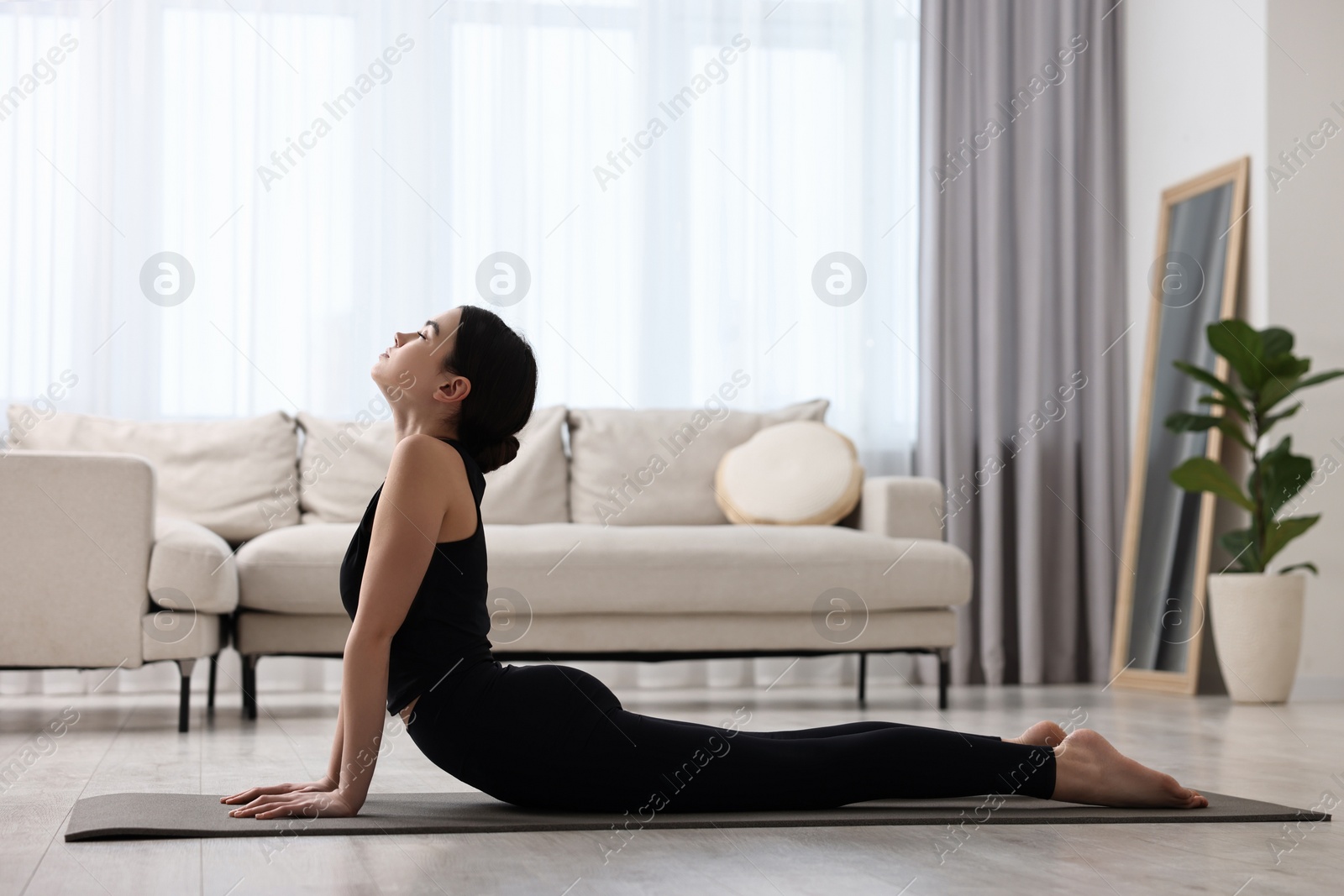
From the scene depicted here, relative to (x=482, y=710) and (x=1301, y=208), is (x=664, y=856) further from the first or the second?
(x=1301, y=208)

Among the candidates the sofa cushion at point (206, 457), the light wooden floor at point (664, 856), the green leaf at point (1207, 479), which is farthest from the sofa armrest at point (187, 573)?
the green leaf at point (1207, 479)

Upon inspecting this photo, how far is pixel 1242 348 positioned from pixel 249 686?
2865mm

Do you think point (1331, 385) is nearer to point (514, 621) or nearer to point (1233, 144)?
point (1233, 144)

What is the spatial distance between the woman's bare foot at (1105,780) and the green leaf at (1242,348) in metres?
2.37

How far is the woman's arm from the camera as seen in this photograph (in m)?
1.51

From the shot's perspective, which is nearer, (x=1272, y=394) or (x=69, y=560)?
(x=69, y=560)

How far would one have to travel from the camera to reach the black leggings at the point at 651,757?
1563 millimetres

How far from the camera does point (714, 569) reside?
3324 mm

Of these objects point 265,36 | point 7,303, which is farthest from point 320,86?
point 7,303

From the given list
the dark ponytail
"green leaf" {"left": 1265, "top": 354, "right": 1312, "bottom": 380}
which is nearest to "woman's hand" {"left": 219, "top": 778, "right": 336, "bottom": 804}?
the dark ponytail

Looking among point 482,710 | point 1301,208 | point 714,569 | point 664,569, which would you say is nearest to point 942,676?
point 714,569

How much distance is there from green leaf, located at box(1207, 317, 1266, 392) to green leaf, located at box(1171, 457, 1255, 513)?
251 millimetres

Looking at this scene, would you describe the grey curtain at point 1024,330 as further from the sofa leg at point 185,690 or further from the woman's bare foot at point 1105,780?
the woman's bare foot at point 1105,780

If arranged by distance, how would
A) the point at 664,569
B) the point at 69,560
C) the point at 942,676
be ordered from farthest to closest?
the point at 942,676 < the point at 664,569 < the point at 69,560
